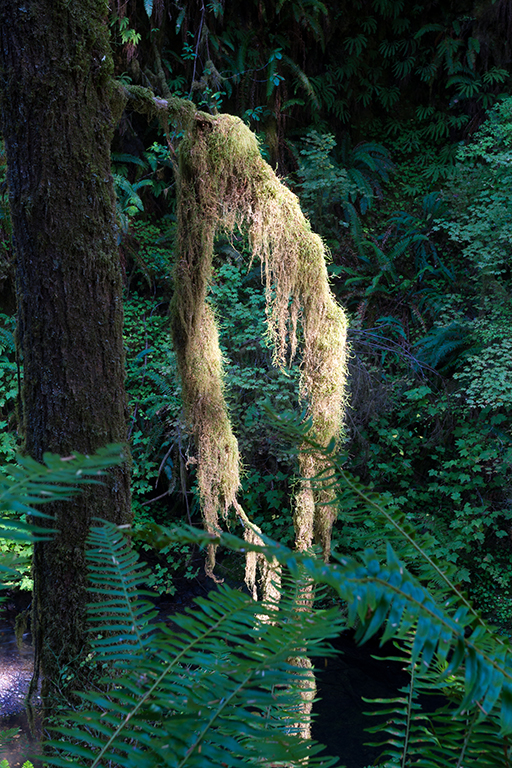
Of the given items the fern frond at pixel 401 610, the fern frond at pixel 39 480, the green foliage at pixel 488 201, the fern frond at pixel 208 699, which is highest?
the green foliage at pixel 488 201

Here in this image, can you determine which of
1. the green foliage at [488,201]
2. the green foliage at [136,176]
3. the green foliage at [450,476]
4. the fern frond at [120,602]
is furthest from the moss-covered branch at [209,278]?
the green foliage at [488,201]

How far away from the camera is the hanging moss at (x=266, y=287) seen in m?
3.34

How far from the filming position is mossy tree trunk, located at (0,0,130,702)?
88.5 inches

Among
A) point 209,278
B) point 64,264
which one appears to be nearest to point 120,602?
point 64,264

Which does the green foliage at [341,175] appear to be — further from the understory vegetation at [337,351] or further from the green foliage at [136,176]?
the green foliage at [136,176]

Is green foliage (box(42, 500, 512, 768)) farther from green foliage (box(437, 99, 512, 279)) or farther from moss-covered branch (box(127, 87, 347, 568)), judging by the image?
green foliage (box(437, 99, 512, 279))

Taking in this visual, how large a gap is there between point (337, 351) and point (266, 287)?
65 cm

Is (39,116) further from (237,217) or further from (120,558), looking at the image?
(120,558)

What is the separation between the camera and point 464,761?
72 cm

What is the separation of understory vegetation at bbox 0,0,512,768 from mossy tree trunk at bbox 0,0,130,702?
237 millimetres

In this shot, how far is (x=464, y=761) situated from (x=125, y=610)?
1.74 ft

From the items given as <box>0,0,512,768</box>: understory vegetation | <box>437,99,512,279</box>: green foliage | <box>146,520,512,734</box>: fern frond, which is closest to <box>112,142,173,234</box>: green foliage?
<box>0,0,512,768</box>: understory vegetation

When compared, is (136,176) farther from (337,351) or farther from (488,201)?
(337,351)

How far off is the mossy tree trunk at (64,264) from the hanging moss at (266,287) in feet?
3.16
